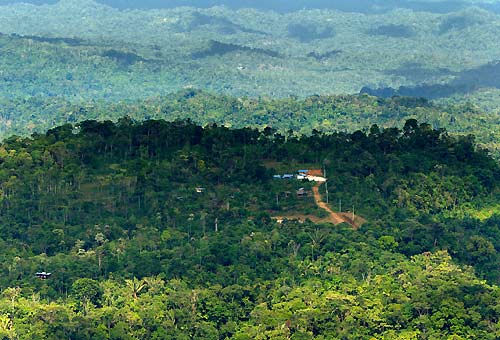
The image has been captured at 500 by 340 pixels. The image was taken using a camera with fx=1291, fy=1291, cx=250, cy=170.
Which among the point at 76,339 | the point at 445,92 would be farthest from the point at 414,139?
the point at 445,92

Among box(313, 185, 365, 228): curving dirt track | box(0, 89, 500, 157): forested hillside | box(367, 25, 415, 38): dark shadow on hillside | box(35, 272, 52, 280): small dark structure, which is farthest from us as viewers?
box(367, 25, 415, 38): dark shadow on hillside

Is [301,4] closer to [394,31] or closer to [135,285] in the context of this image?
[394,31]

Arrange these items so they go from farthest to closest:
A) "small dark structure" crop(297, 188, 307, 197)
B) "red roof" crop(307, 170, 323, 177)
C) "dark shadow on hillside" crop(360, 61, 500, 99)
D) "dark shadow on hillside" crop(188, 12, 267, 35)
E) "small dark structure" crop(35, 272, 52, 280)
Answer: "dark shadow on hillside" crop(188, 12, 267, 35)
"dark shadow on hillside" crop(360, 61, 500, 99)
"red roof" crop(307, 170, 323, 177)
"small dark structure" crop(297, 188, 307, 197)
"small dark structure" crop(35, 272, 52, 280)

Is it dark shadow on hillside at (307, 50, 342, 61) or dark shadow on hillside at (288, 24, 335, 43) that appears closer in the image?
dark shadow on hillside at (307, 50, 342, 61)

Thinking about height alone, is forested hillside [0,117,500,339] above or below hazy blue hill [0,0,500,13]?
below

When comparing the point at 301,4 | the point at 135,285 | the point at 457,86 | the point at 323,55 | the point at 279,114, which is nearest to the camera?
the point at 135,285

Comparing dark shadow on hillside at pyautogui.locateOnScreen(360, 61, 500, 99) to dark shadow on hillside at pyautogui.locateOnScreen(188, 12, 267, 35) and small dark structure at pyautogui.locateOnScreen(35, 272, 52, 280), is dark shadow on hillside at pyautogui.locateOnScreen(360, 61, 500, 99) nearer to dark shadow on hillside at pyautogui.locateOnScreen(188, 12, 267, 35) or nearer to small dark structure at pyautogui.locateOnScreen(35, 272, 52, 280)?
dark shadow on hillside at pyautogui.locateOnScreen(188, 12, 267, 35)

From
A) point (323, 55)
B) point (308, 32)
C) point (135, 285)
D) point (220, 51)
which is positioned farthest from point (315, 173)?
point (308, 32)

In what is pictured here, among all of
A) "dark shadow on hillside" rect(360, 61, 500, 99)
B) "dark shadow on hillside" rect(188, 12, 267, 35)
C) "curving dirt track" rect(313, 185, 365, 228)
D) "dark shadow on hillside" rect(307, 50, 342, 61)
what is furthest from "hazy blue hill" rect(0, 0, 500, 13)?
"curving dirt track" rect(313, 185, 365, 228)

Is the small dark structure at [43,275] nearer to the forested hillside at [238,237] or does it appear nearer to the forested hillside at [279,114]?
the forested hillside at [238,237]
